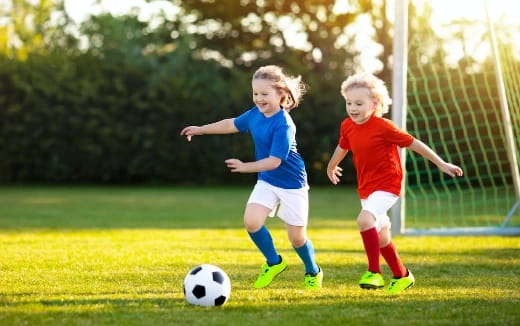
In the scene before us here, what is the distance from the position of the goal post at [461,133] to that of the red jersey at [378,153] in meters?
3.77

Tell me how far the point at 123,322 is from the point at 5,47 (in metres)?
30.0

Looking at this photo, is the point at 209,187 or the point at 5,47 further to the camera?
the point at 5,47

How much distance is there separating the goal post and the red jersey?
377cm

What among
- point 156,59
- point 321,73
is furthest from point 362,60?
point 156,59

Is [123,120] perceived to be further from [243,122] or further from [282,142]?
[282,142]

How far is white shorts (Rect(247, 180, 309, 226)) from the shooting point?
236 inches

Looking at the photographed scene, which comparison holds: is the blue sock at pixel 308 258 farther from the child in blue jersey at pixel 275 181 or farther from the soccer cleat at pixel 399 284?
the soccer cleat at pixel 399 284

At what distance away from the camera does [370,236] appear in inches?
227

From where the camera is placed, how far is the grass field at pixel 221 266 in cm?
481

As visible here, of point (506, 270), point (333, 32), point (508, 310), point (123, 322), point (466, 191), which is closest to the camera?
point (123, 322)

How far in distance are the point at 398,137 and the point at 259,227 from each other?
43.1 inches

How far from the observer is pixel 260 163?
566 cm

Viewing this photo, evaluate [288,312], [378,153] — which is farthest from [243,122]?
[288,312]

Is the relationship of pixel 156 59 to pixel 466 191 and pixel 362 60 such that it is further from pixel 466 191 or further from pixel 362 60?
pixel 466 191
